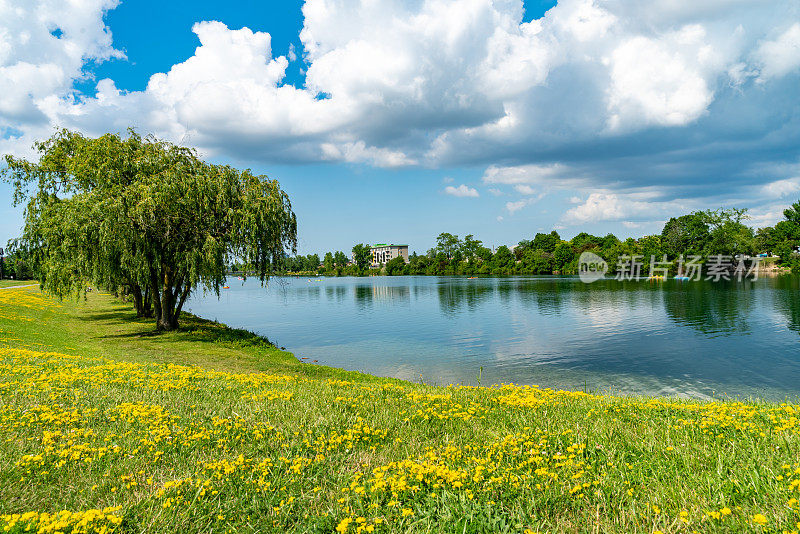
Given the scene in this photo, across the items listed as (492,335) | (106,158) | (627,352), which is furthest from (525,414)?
(106,158)

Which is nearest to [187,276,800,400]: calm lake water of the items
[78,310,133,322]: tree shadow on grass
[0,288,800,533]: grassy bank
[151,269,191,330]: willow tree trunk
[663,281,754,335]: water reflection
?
[663,281,754,335]: water reflection

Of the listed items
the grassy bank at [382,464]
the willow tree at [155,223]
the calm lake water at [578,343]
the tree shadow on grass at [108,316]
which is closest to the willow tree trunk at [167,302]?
the willow tree at [155,223]

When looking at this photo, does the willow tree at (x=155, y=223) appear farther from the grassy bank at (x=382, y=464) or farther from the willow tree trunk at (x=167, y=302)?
the grassy bank at (x=382, y=464)

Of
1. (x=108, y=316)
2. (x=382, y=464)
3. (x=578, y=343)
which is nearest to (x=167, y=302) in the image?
(x=108, y=316)

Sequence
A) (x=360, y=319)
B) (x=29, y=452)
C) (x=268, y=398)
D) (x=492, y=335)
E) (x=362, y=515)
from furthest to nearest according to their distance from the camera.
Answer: (x=360, y=319) < (x=492, y=335) < (x=268, y=398) < (x=29, y=452) < (x=362, y=515)

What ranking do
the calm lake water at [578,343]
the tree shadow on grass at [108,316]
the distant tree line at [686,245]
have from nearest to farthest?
the calm lake water at [578,343] < the tree shadow on grass at [108,316] < the distant tree line at [686,245]

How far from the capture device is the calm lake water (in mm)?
20281

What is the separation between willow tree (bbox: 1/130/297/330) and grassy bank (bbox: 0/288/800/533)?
1529cm

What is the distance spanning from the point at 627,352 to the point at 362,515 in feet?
85.3

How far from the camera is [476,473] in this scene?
203 inches

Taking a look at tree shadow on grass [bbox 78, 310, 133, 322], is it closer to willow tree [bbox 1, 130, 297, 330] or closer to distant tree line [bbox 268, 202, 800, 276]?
willow tree [bbox 1, 130, 297, 330]

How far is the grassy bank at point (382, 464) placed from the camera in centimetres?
441

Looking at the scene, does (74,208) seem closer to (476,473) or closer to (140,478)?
(140,478)

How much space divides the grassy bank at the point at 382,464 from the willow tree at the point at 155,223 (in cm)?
1529
